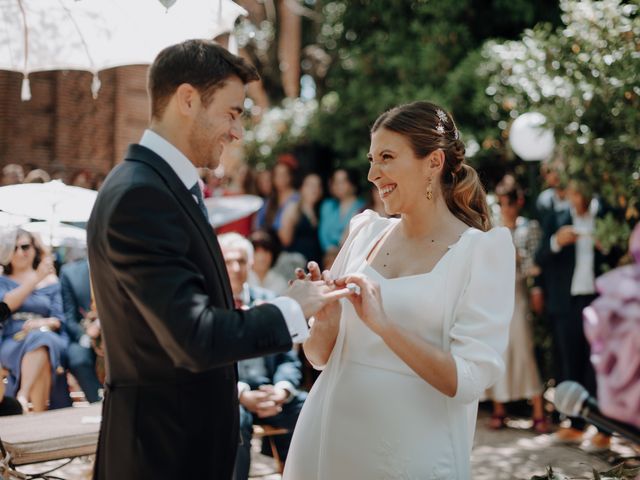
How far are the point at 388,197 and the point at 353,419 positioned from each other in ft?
2.67

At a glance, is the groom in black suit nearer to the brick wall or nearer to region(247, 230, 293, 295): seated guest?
region(247, 230, 293, 295): seated guest

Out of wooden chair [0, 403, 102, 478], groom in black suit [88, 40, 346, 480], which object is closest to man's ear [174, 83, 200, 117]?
groom in black suit [88, 40, 346, 480]

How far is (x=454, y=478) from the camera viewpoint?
2.69 m

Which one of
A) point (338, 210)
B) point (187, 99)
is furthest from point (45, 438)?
point (338, 210)

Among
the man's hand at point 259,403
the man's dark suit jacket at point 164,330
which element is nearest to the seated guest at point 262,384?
the man's hand at point 259,403

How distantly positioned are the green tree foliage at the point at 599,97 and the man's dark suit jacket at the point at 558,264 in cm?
58

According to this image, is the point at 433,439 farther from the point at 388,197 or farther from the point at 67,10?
the point at 67,10

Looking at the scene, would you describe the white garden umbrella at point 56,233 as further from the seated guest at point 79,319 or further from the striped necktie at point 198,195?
the striped necktie at point 198,195

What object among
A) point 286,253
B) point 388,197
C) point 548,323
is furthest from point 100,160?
point 388,197

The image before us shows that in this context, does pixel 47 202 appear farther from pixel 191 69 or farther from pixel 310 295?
pixel 310 295

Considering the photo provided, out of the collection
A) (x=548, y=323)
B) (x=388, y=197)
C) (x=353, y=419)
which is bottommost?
(x=548, y=323)

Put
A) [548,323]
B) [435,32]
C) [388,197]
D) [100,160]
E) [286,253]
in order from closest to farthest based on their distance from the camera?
[388,197] → [548,323] → [286,253] → [435,32] → [100,160]

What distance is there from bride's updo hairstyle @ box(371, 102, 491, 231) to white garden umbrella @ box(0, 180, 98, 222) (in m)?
2.56

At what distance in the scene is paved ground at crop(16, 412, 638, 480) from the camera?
609 cm
